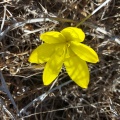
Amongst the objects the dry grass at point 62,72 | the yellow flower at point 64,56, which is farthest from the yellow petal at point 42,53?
the dry grass at point 62,72

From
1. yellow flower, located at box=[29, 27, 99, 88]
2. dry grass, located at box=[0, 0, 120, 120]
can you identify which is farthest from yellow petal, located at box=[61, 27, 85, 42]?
dry grass, located at box=[0, 0, 120, 120]

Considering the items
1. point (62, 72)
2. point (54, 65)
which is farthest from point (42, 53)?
point (62, 72)

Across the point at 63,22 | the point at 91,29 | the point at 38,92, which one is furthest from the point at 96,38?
the point at 38,92

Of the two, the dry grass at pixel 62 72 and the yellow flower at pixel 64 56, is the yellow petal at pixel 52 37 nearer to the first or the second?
the yellow flower at pixel 64 56

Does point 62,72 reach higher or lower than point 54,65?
lower

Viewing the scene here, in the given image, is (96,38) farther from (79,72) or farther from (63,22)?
(79,72)

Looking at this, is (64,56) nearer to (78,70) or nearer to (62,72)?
(78,70)

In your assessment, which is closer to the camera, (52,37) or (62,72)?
(52,37)
